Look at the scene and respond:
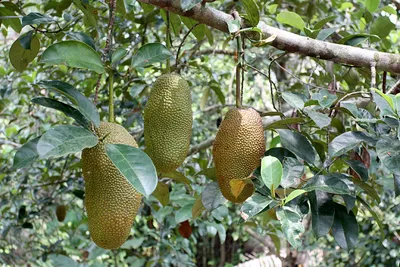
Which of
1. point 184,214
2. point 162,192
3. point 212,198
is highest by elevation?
point 212,198

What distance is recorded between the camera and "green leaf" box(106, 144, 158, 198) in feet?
2.03

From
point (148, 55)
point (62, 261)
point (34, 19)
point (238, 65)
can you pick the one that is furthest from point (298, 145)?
point (62, 261)

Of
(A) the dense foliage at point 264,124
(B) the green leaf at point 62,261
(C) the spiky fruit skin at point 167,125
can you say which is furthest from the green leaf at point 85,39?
(B) the green leaf at point 62,261

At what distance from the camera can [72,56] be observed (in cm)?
74

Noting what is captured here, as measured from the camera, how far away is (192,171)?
6.10ft

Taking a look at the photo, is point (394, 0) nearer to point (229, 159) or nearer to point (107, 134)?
point (229, 159)

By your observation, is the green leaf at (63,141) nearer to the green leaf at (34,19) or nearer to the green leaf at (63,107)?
the green leaf at (63,107)

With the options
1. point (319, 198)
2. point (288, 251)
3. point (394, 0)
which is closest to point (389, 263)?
point (288, 251)

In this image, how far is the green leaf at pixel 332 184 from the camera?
76 centimetres

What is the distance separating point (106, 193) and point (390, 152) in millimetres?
412

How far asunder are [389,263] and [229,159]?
2.15 meters

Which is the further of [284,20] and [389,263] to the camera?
[389,263]

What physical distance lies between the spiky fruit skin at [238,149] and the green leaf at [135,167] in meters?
0.25

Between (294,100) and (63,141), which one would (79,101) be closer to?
(63,141)
